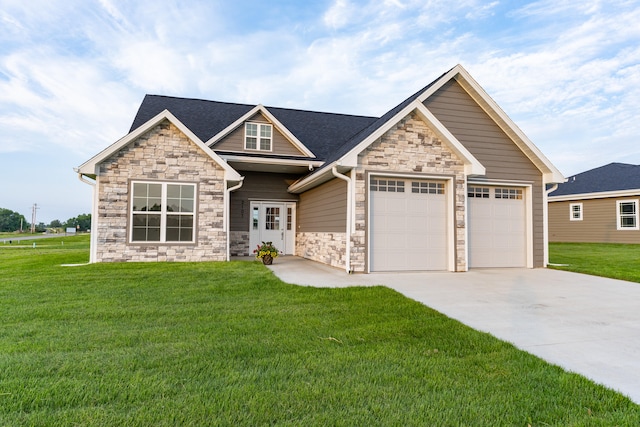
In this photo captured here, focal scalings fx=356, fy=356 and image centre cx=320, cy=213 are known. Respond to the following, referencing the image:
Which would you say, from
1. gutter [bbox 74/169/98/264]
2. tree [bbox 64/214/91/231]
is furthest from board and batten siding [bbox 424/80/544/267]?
tree [bbox 64/214/91/231]

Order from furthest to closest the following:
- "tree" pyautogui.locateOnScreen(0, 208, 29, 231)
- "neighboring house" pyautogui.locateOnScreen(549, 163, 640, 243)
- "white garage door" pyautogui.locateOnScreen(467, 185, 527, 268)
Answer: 1. "tree" pyautogui.locateOnScreen(0, 208, 29, 231)
2. "neighboring house" pyautogui.locateOnScreen(549, 163, 640, 243)
3. "white garage door" pyautogui.locateOnScreen(467, 185, 527, 268)

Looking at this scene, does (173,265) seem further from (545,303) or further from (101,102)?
(101,102)

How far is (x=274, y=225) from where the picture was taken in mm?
14273

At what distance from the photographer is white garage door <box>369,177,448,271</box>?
9.21m

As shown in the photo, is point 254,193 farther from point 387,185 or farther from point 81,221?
point 81,221

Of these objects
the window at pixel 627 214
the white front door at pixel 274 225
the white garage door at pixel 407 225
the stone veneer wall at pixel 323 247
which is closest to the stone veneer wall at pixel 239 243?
the white front door at pixel 274 225

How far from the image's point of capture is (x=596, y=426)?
2271 mm

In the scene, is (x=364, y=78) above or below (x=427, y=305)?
above

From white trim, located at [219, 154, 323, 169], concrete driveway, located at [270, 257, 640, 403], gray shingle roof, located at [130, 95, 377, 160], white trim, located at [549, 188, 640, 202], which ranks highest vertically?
gray shingle roof, located at [130, 95, 377, 160]

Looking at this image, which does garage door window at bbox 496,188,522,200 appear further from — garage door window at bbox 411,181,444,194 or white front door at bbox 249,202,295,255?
white front door at bbox 249,202,295,255

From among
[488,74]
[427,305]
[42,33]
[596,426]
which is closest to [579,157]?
[488,74]

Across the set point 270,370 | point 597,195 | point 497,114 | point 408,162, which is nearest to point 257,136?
point 408,162

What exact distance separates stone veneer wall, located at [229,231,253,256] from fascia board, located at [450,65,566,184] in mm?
9056

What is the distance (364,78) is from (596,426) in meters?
15.0
